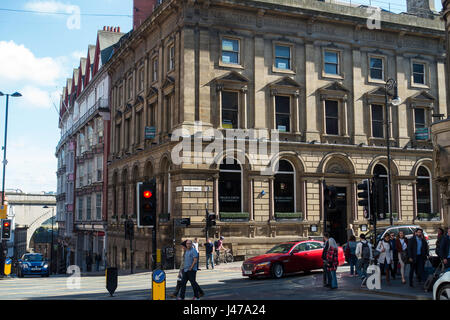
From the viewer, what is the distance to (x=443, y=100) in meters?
38.8

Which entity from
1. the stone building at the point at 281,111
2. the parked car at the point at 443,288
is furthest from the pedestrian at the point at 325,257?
the stone building at the point at 281,111

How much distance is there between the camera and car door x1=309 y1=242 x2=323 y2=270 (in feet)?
77.2

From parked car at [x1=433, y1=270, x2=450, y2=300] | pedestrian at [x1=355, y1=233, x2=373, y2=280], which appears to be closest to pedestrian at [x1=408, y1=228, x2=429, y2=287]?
pedestrian at [x1=355, y1=233, x2=373, y2=280]

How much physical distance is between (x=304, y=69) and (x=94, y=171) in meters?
25.7

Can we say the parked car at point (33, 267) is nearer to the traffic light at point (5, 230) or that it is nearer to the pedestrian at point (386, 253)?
the traffic light at point (5, 230)

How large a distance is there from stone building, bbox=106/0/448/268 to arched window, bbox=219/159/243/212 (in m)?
0.07

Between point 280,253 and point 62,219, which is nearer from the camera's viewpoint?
point 280,253

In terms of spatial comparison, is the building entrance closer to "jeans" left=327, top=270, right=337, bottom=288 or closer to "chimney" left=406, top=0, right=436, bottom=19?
"chimney" left=406, top=0, right=436, bottom=19

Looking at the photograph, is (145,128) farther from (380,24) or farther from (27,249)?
(27,249)

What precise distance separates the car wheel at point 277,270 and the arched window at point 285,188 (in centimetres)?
1110

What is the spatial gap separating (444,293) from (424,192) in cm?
2685

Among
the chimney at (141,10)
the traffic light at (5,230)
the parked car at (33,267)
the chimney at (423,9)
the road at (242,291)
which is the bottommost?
the parked car at (33,267)

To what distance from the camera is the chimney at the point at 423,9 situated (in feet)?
134
